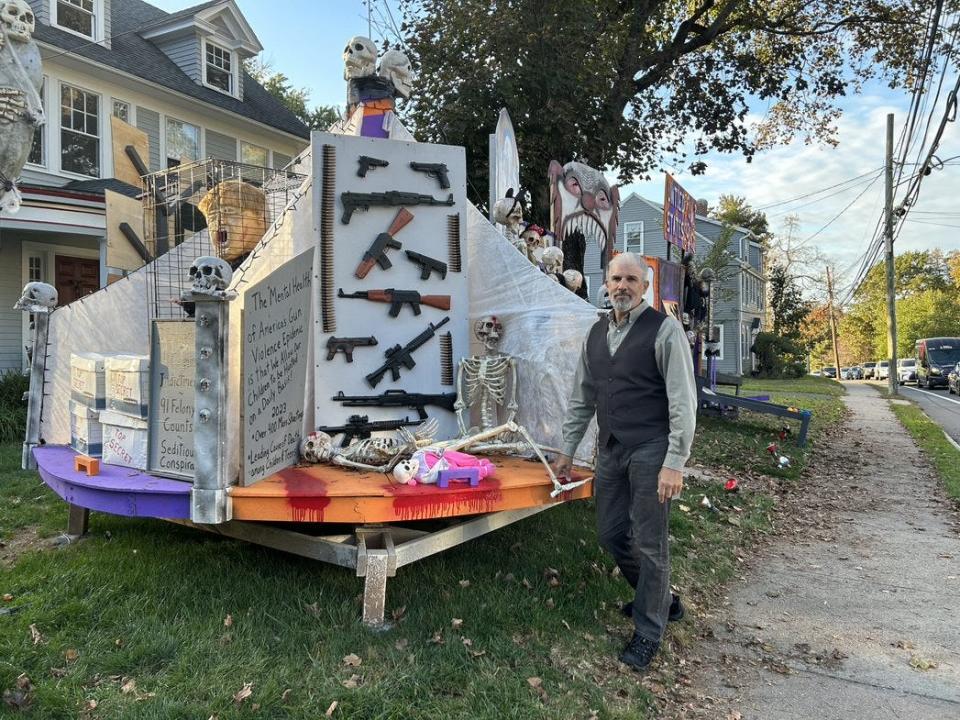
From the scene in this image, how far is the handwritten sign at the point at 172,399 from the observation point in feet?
12.2

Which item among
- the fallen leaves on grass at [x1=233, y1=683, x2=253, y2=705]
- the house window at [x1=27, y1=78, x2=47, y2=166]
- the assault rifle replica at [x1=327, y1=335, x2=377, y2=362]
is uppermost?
the house window at [x1=27, y1=78, x2=47, y2=166]

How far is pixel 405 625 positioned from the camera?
3748 mm

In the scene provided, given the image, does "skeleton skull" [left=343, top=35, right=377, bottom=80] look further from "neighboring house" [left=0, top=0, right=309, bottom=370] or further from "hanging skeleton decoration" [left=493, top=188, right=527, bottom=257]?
"neighboring house" [left=0, top=0, right=309, bottom=370]

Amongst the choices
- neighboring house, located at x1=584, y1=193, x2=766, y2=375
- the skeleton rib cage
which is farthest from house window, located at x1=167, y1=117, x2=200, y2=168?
neighboring house, located at x1=584, y1=193, x2=766, y2=375

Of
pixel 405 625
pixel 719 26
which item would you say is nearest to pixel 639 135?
Answer: pixel 719 26

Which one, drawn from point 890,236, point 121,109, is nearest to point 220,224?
point 121,109

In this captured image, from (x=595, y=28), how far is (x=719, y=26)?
4421mm

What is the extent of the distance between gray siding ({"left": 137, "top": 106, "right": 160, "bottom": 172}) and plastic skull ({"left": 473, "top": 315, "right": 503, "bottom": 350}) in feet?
41.2

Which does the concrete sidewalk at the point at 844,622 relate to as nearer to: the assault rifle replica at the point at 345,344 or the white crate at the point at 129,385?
Result: the assault rifle replica at the point at 345,344

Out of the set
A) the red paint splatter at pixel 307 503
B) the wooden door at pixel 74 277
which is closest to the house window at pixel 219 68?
the wooden door at pixel 74 277

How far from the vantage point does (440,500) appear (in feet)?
12.1

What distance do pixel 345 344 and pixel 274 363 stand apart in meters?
1.09

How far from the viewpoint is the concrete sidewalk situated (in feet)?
11.4

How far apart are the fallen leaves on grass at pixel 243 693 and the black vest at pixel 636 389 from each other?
2030 mm
